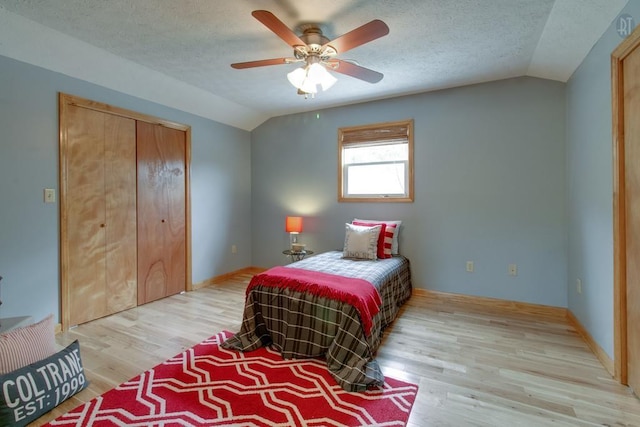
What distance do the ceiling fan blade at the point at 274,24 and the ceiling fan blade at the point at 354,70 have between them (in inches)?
13.0

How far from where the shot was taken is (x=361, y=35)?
1.72m

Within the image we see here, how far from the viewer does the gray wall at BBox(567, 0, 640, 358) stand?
6.41 ft

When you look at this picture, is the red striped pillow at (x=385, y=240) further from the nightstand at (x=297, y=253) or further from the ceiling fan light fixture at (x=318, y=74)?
the ceiling fan light fixture at (x=318, y=74)

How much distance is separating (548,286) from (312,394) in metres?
2.69

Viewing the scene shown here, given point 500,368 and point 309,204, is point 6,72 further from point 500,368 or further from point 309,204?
point 500,368

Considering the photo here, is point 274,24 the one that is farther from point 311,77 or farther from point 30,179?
point 30,179

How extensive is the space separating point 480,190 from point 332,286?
2.16m

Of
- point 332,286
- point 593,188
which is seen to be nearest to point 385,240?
point 332,286

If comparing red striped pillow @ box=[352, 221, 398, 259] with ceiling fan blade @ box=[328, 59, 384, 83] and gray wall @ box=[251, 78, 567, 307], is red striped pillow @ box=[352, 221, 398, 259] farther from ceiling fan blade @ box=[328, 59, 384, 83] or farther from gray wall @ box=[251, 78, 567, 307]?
ceiling fan blade @ box=[328, 59, 384, 83]

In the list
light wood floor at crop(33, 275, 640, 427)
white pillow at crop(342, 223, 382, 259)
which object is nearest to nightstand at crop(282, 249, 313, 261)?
white pillow at crop(342, 223, 382, 259)

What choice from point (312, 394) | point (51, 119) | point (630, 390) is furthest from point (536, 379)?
point (51, 119)

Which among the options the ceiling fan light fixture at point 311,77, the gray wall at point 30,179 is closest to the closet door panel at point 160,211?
the gray wall at point 30,179

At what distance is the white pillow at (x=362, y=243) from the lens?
315cm

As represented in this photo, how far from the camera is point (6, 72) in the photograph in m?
2.21
